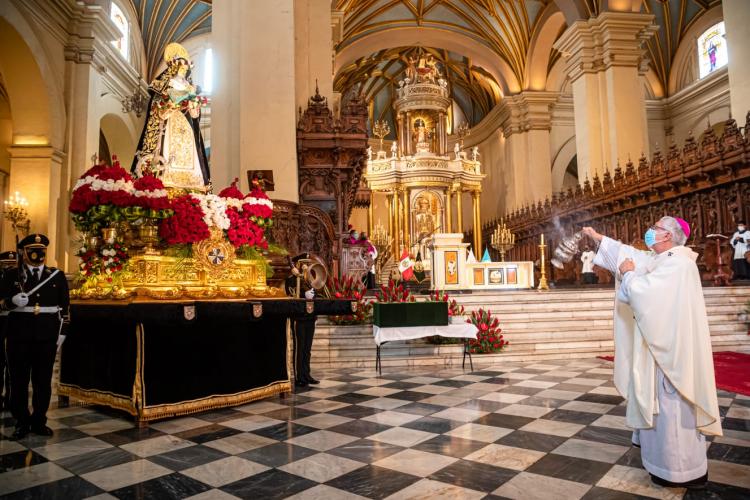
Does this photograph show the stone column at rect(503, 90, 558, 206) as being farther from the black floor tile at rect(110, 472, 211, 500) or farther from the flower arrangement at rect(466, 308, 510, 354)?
the black floor tile at rect(110, 472, 211, 500)

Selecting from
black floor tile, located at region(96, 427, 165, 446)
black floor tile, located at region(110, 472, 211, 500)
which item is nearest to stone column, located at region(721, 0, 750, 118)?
black floor tile, located at region(96, 427, 165, 446)

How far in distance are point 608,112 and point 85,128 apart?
16.5 metres

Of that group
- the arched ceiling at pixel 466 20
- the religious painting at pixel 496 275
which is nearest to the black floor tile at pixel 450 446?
the religious painting at pixel 496 275

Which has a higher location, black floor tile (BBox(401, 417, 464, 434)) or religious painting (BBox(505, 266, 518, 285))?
religious painting (BBox(505, 266, 518, 285))

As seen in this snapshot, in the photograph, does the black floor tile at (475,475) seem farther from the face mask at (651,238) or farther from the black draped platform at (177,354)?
the black draped platform at (177,354)

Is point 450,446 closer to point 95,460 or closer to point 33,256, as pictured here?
point 95,460

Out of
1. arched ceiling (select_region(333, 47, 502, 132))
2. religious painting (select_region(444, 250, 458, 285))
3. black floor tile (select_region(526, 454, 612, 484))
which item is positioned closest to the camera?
black floor tile (select_region(526, 454, 612, 484))

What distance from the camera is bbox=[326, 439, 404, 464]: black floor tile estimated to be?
3.50m

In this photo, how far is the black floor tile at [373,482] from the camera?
9.50ft

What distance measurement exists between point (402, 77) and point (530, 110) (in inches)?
403

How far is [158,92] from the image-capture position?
5559 millimetres

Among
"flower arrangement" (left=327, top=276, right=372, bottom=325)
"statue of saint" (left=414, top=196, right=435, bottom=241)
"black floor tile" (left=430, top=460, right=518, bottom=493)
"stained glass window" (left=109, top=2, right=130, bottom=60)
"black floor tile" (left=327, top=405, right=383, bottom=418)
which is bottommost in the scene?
"black floor tile" (left=430, top=460, right=518, bottom=493)

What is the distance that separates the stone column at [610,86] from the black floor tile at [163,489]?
16.9 meters

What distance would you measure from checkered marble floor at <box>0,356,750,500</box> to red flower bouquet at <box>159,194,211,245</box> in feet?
5.49
